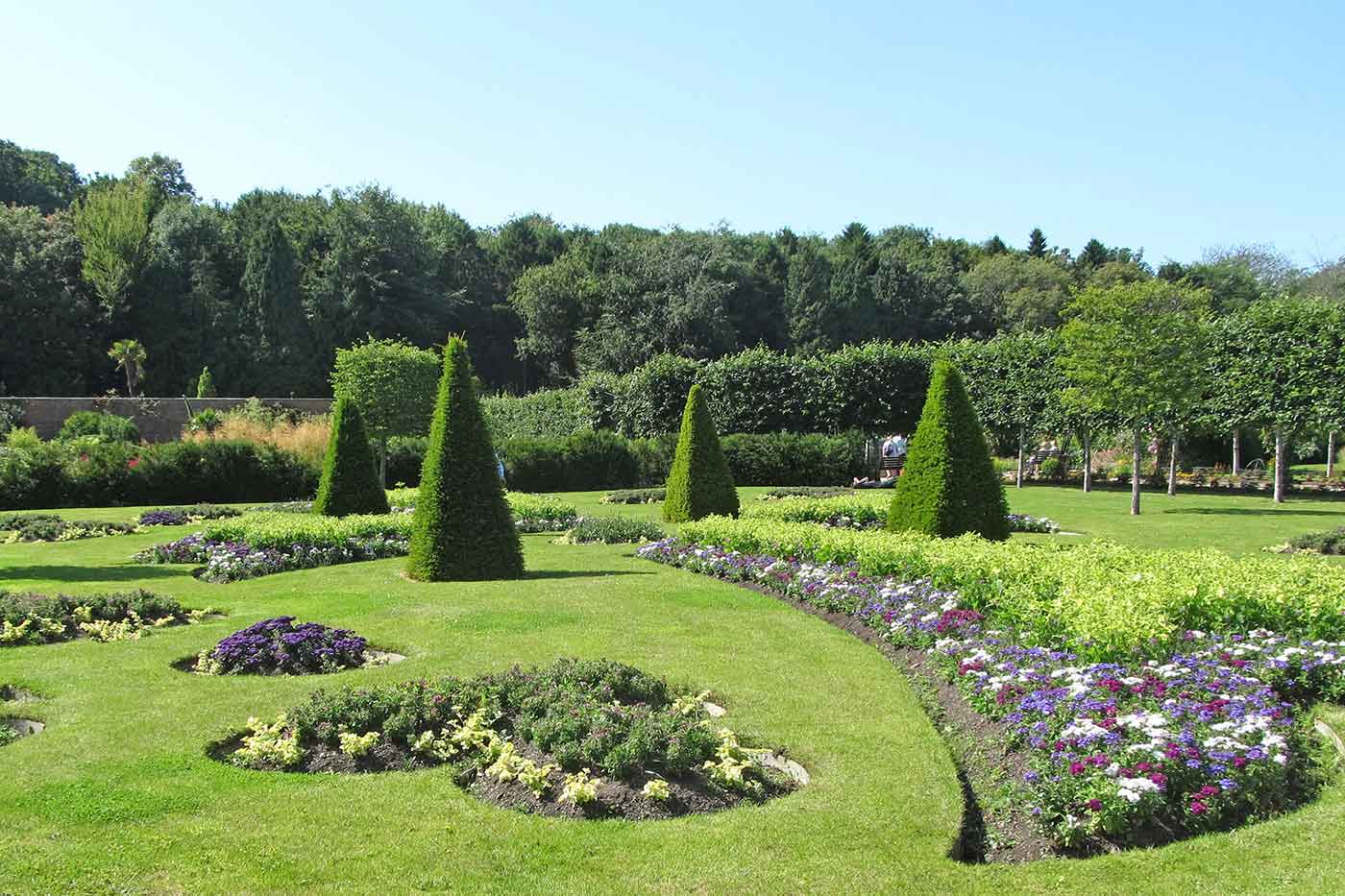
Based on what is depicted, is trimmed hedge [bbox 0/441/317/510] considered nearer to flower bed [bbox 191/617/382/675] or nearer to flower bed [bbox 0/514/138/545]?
flower bed [bbox 0/514/138/545]

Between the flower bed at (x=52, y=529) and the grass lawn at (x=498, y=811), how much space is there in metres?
10.5

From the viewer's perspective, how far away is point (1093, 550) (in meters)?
11.0

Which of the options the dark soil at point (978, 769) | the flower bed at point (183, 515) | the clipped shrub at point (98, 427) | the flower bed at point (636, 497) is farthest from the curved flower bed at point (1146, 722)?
the clipped shrub at point (98, 427)

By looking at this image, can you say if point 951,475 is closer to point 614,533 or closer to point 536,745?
point 614,533

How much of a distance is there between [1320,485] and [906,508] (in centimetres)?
2058

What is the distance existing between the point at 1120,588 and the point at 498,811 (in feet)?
18.7

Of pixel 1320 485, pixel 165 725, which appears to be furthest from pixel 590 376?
pixel 165 725

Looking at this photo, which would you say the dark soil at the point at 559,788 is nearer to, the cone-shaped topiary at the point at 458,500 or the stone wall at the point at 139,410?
the cone-shaped topiary at the point at 458,500

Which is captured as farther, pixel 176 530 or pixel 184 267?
pixel 184 267

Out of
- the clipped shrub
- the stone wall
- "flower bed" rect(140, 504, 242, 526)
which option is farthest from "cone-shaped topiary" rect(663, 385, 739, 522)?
the stone wall

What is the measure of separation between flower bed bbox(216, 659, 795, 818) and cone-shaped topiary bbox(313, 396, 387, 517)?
11.2 metres

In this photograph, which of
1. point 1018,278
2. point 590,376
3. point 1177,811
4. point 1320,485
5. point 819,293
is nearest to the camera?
point 1177,811

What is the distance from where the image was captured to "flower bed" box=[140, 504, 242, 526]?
66.5ft

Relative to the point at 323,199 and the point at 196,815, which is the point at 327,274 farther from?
the point at 196,815
